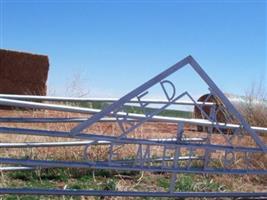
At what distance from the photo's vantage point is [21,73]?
59.5 ft

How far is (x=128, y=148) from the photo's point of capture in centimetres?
723

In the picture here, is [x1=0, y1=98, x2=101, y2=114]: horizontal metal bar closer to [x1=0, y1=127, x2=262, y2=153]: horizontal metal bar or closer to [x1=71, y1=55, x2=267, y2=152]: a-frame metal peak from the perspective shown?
[x1=0, y1=127, x2=262, y2=153]: horizontal metal bar

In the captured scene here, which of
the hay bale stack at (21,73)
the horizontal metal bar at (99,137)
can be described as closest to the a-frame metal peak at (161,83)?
the horizontal metal bar at (99,137)

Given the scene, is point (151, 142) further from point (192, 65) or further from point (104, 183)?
point (104, 183)

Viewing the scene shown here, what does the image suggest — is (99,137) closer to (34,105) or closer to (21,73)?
(34,105)

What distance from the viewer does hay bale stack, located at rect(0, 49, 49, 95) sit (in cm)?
1788

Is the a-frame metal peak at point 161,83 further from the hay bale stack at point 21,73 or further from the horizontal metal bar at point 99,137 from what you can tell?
the hay bale stack at point 21,73

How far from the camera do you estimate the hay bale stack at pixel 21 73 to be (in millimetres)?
17875

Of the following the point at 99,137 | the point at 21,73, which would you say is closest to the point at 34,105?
the point at 99,137

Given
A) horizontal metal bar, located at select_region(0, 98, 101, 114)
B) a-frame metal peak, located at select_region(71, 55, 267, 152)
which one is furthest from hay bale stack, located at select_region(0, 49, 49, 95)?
a-frame metal peak, located at select_region(71, 55, 267, 152)

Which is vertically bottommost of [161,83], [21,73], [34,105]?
[34,105]

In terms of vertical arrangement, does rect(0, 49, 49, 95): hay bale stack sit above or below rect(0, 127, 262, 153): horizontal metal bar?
above

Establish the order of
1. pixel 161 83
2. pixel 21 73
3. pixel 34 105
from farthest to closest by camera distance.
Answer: pixel 21 73, pixel 34 105, pixel 161 83

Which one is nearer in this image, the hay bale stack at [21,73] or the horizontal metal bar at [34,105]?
the horizontal metal bar at [34,105]
